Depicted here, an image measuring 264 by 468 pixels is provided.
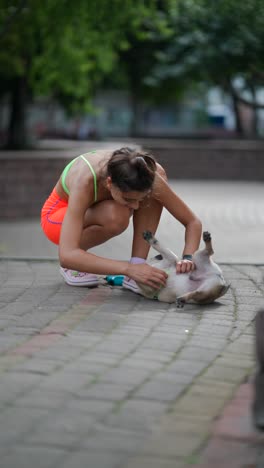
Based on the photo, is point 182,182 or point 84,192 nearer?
point 84,192

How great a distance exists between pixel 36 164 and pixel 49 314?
776cm

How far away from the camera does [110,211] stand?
6305 mm

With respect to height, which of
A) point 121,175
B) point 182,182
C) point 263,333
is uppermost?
point 121,175

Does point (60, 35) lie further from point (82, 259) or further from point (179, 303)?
point (179, 303)

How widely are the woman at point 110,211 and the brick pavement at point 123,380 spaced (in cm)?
25

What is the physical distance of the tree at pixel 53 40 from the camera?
16.1 meters

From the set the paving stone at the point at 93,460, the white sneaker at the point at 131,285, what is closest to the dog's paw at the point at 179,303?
the white sneaker at the point at 131,285

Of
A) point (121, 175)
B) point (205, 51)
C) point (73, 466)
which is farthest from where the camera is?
point (205, 51)

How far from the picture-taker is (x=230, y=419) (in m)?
3.76

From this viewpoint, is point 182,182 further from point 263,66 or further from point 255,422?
point 255,422

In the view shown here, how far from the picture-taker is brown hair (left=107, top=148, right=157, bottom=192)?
555 cm

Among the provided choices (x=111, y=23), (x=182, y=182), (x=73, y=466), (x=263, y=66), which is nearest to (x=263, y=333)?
(x=73, y=466)

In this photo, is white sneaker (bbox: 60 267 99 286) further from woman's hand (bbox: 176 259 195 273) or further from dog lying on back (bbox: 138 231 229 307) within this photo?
woman's hand (bbox: 176 259 195 273)

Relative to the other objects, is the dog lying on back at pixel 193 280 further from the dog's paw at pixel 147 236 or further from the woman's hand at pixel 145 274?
the woman's hand at pixel 145 274
